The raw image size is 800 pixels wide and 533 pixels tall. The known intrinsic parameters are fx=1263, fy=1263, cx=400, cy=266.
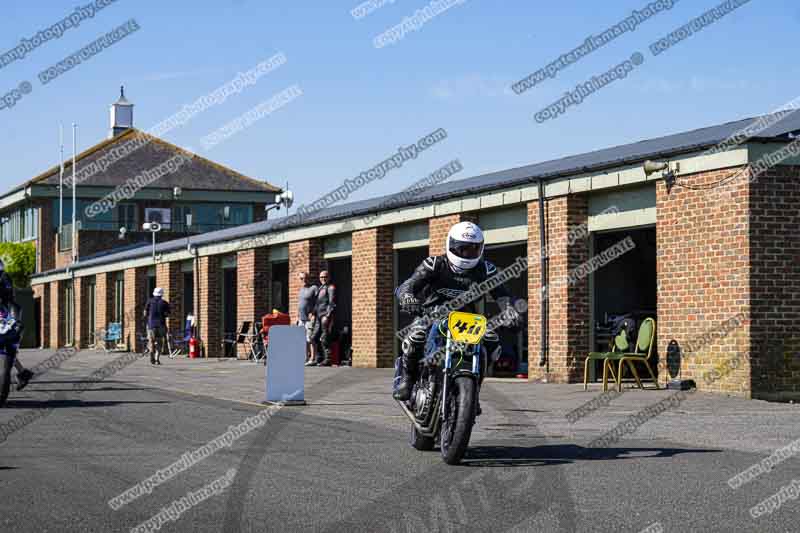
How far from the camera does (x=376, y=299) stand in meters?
27.0

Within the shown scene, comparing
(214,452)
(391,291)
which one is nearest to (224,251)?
(391,291)

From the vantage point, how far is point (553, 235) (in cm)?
2077

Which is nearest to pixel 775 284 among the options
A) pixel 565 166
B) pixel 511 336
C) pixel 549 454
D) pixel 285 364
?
pixel 565 166

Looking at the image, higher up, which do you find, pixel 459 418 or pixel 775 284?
pixel 775 284

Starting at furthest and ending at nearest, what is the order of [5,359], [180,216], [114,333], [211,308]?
1. [180,216]
2. [114,333]
3. [211,308]
4. [5,359]

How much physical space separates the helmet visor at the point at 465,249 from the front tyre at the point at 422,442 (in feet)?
4.88

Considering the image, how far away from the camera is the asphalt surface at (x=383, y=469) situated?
7.05 metres

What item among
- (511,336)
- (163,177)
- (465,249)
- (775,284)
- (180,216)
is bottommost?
(511,336)

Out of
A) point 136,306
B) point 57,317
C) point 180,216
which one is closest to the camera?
point 136,306

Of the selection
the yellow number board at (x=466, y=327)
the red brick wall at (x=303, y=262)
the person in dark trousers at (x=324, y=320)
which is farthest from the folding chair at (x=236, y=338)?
the yellow number board at (x=466, y=327)

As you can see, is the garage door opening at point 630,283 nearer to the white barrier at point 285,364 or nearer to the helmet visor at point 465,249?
the white barrier at point 285,364

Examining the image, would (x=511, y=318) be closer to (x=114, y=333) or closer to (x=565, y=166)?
(x=565, y=166)

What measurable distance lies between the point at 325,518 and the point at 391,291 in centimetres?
2023

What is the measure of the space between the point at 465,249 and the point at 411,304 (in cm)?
63
